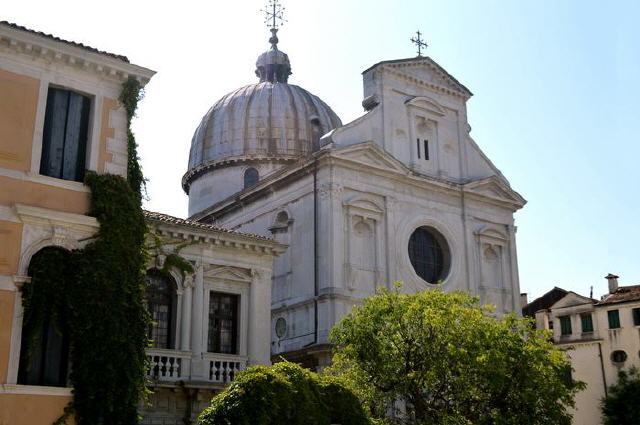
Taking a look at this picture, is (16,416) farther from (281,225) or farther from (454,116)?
(454,116)

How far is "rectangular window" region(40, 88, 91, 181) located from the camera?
16.5 meters

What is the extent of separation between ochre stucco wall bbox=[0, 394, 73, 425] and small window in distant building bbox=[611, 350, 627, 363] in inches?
1359

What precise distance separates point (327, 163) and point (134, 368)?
15420mm

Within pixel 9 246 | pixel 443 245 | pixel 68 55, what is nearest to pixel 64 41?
pixel 68 55

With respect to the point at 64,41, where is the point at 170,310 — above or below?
below

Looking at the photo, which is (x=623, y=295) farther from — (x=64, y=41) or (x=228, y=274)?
(x=64, y=41)

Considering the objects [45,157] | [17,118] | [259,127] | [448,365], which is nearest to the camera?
[17,118]

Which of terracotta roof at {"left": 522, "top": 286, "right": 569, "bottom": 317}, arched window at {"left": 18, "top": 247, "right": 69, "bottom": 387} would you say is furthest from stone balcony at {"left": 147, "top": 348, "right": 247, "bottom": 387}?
terracotta roof at {"left": 522, "top": 286, "right": 569, "bottom": 317}

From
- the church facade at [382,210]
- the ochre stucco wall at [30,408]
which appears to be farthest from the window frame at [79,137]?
the church facade at [382,210]

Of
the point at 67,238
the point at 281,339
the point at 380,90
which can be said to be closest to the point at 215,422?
the point at 67,238

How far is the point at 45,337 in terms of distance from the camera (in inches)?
619

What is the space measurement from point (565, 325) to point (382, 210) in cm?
1920

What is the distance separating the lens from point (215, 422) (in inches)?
623

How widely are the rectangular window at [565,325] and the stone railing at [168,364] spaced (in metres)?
28.7
